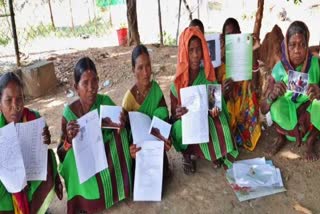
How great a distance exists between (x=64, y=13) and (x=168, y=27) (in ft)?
13.1

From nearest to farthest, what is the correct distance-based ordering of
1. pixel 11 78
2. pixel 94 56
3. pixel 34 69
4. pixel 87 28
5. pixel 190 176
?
1. pixel 11 78
2. pixel 190 176
3. pixel 34 69
4. pixel 94 56
5. pixel 87 28

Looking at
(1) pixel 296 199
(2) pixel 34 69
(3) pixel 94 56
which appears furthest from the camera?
(3) pixel 94 56

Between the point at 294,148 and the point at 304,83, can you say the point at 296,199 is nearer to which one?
the point at 294,148

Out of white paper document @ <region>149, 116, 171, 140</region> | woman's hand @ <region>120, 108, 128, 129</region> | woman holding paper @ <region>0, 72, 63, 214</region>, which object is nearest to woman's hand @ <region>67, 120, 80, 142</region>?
woman holding paper @ <region>0, 72, 63, 214</region>

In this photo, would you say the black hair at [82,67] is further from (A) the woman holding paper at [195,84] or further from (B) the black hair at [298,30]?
(B) the black hair at [298,30]

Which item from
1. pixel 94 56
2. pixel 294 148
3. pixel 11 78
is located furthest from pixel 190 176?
pixel 94 56

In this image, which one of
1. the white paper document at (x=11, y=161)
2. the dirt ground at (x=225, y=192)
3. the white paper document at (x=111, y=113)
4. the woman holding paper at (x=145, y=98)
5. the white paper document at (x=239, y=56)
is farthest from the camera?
the white paper document at (x=239, y=56)

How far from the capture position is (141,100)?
274 cm

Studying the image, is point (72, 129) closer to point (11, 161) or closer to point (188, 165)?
point (11, 161)

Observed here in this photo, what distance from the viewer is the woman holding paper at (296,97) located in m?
2.75

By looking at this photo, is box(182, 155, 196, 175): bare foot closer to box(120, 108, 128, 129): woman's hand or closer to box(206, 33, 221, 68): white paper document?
box(120, 108, 128, 129): woman's hand

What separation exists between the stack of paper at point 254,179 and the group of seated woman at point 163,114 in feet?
0.50

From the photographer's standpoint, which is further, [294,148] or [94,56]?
[94,56]

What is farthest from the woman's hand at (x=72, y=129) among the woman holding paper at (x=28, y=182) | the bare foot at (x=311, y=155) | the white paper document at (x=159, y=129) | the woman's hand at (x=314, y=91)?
the bare foot at (x=311, y=155)
